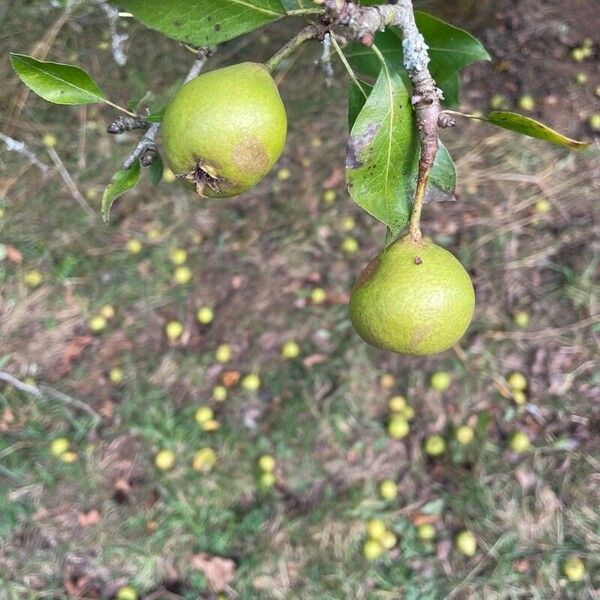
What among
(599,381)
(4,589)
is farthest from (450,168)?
(4,589)

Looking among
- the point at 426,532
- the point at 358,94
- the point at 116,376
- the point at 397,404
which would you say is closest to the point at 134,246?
the point at 116,376

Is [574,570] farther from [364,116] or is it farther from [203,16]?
[203,16]

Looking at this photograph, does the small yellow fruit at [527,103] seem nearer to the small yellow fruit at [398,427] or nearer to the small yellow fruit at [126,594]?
the small yellow fruit at [398,427]

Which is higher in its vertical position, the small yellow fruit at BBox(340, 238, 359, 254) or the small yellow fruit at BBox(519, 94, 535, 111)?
the small yellow fruit at BBox(519, 94, 535, 111)

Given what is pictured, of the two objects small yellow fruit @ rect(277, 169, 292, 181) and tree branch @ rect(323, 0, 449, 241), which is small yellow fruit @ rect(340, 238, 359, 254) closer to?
small yellow fruit @ rect(277, 169, 292, 181)

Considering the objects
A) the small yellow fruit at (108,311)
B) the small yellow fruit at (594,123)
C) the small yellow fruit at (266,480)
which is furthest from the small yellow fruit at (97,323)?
the small yellow fruit at (594,123)

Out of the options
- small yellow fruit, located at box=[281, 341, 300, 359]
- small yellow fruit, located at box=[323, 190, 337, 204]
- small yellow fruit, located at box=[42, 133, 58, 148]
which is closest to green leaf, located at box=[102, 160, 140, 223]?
small yellow fruit, located at box=[281, 341, 300, 359]
